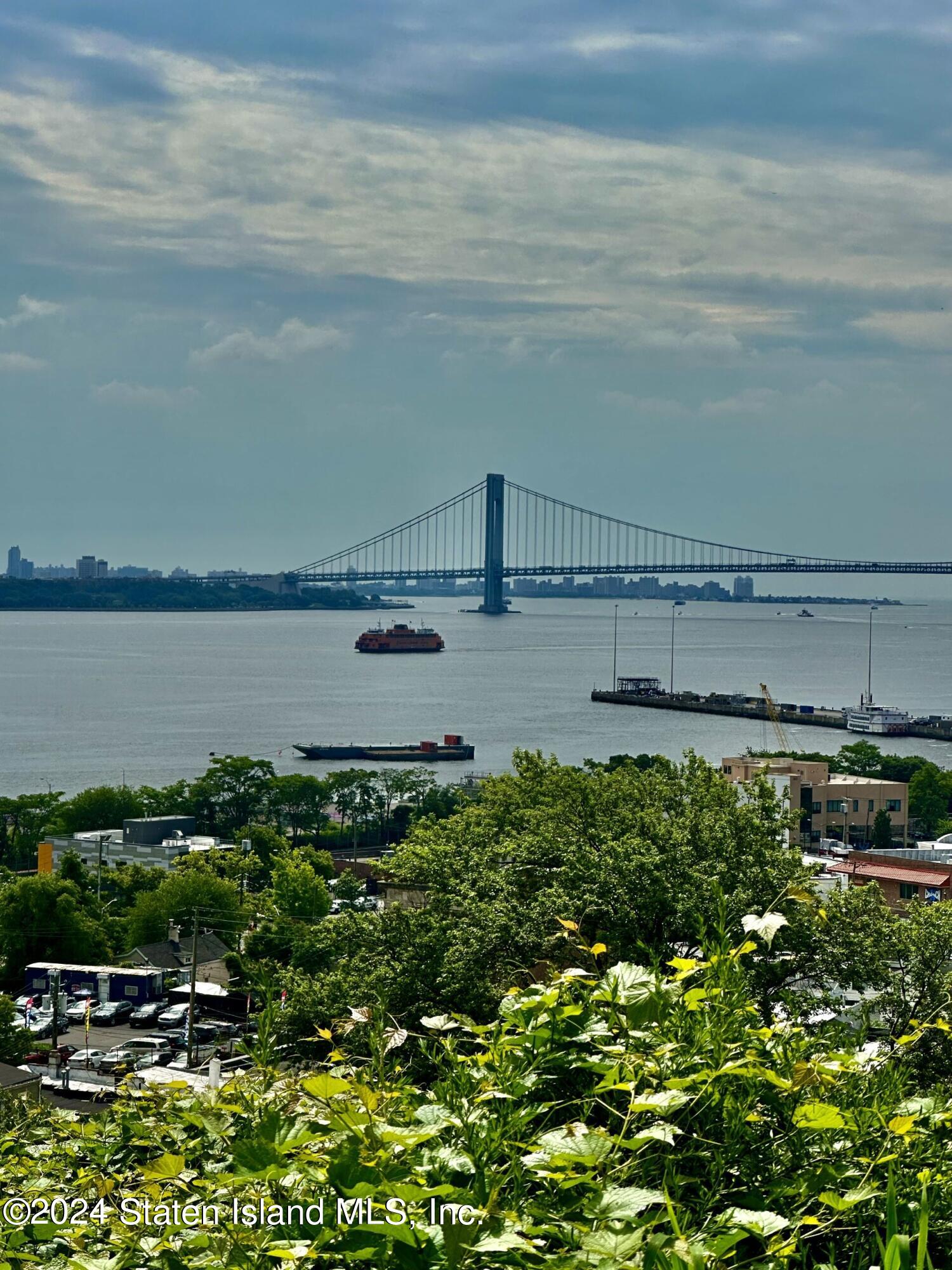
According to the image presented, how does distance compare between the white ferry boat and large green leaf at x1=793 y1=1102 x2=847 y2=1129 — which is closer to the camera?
large green leaf at x1=793 y1=1102 x2=847 y2=1129

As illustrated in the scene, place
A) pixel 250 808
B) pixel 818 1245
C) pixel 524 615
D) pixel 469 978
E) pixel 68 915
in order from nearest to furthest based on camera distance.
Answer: pixel 818 1245
pixel 469 978
pixel 68 915
pixel 250 808
pixel 524 615

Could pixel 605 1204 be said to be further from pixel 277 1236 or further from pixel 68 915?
pixel 68 915

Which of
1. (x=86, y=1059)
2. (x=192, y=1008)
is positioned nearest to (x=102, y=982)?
(x=86, y=1059)

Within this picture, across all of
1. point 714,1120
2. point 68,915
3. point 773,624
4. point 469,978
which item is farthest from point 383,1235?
point 773,624

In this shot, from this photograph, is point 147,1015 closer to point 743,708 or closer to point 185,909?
point 185,909

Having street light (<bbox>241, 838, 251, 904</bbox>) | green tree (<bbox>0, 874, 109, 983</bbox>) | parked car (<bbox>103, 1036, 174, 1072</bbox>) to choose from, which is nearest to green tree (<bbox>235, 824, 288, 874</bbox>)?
street light (<bbox>241, 838, 251, 904</bbox>)

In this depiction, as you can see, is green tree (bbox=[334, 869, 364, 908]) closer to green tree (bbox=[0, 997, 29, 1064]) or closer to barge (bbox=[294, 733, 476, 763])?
green tree (bbox=[0, 997, 29, 1064])

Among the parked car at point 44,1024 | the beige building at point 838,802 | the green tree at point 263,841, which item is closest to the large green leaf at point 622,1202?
the parked car at point 44,1024
